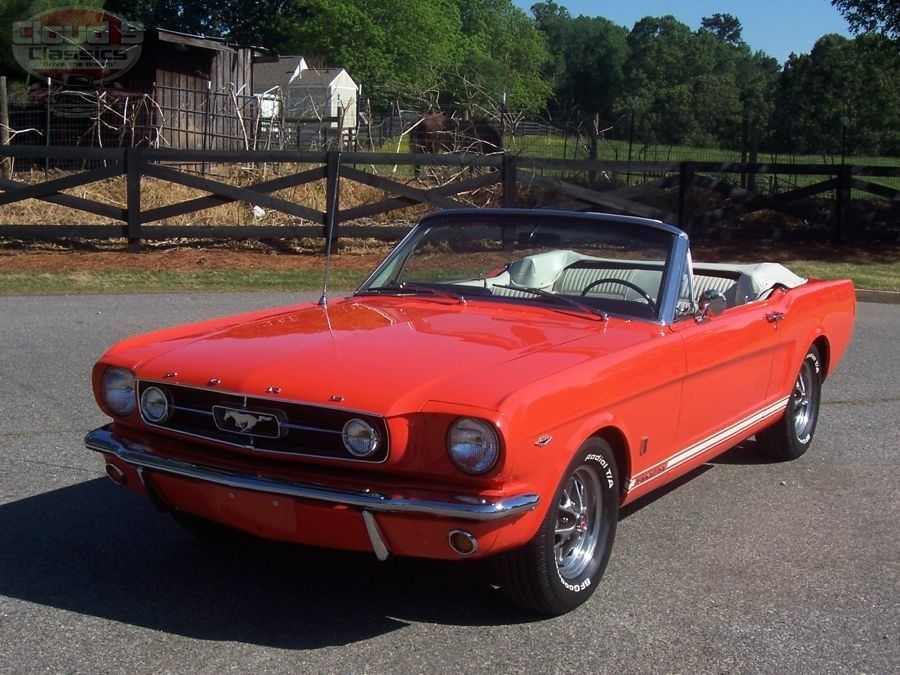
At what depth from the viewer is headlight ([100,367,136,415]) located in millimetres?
4299

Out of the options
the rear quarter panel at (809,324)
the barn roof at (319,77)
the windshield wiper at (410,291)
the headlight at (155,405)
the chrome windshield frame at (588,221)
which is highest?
the barn roof at (319,77)

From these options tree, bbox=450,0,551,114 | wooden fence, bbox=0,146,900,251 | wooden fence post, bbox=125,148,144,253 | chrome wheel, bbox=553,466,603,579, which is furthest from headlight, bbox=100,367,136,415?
tree, bbox=450,0,551,114

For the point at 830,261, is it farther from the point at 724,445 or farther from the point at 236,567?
the point at 236,567

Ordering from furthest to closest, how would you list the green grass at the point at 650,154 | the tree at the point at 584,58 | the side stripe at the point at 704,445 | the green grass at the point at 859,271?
the tree at the point at 584,58 → the green grass at the point at 650,154 → the green grass at the point at 859,271 → the side stripe at the point at 704,445

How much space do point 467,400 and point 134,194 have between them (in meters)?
13.6

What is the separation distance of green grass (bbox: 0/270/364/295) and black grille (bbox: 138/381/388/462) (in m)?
10.2

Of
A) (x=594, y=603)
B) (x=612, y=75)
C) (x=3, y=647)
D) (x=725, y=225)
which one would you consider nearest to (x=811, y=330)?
(x=594, y=603)

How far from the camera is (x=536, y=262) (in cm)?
552

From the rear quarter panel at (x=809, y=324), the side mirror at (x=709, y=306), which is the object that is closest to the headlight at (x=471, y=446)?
the side mirror at (x=709, y=306)

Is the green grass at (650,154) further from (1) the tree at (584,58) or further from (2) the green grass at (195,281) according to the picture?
(1) the tree at (584,58)

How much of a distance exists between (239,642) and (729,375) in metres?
2.67

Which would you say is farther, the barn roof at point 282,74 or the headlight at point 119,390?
the barn roof at point 282,74

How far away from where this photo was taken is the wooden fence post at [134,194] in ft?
53.0

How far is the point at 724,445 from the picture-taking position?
5414 mm
